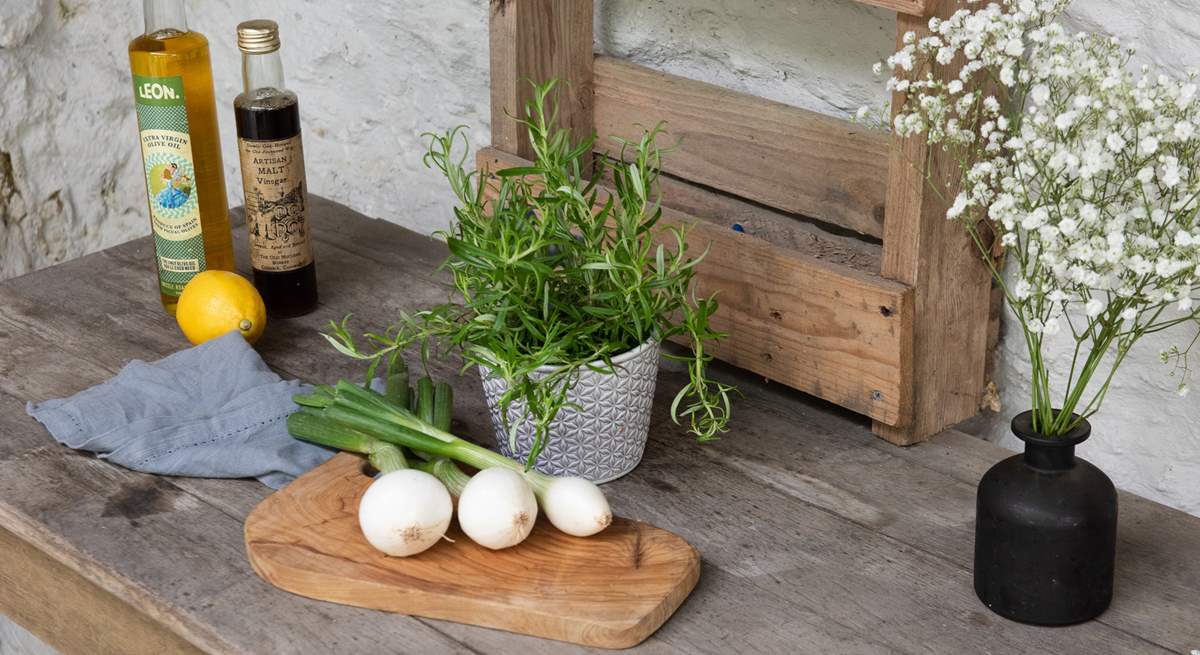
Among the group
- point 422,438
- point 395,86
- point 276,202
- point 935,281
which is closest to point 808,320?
point 935,281

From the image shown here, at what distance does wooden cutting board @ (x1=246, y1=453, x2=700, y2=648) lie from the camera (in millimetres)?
835

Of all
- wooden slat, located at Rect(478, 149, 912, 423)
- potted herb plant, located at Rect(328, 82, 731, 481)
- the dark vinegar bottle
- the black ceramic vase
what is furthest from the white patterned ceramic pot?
the dark vinegar bottle

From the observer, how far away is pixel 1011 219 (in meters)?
0.77

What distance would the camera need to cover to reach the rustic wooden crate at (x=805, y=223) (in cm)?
101

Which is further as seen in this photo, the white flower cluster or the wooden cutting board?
the wooden cutting board

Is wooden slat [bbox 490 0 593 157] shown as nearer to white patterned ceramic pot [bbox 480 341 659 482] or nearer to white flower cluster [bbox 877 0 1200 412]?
white patterned ceramic pot [bbox 480 341 659 482]

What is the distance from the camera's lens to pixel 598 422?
0.97 m

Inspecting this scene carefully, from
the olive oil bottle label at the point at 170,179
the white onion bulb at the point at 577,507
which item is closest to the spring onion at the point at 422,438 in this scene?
the white onion bulb at the point at 577,507

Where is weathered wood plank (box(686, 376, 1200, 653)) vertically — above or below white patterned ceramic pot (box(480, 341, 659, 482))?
below

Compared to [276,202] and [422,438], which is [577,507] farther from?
[276,202]

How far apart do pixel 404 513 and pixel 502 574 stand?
0.08m

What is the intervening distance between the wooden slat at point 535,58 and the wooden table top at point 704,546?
26 cm

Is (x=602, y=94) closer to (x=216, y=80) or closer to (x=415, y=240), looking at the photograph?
(x=415, y=240)

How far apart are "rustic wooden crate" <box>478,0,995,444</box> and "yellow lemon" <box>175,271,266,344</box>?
0.86 ft
